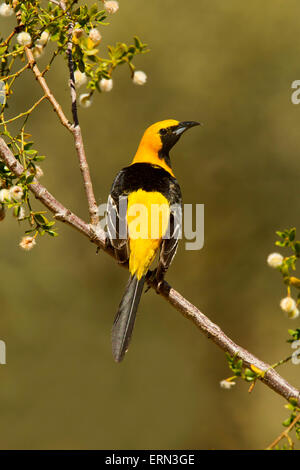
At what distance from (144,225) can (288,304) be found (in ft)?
5.04

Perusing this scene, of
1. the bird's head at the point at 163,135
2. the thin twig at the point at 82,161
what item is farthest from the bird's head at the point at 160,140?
the thin twig at the point at 82,161

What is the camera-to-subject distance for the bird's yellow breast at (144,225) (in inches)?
133

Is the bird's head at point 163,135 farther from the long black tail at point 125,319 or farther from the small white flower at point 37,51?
the small white flower at point 37,51

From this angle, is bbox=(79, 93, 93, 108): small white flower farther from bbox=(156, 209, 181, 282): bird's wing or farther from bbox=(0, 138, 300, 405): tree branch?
bbox=(156, 209, 181, 282): bird's wing

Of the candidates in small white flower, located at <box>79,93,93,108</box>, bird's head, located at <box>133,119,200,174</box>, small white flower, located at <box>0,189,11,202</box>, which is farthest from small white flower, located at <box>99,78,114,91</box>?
bird's head, located at <box>133,119,200,174</box>

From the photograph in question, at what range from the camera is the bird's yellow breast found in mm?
3381

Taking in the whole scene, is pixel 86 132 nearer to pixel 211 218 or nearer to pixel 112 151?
pixel 112 151

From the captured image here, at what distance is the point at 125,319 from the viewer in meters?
3.21

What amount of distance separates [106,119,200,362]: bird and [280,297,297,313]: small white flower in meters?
1.12

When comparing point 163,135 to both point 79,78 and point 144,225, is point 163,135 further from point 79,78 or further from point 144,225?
point 79,78

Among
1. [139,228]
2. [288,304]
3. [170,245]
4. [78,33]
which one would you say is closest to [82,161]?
[78,33]

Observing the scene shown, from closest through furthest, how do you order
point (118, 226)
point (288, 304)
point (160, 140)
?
point (288, 304) → point (118, 226) → point (160, 140)

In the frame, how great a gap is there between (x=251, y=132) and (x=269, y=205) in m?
0.88

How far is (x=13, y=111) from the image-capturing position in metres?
6.93
